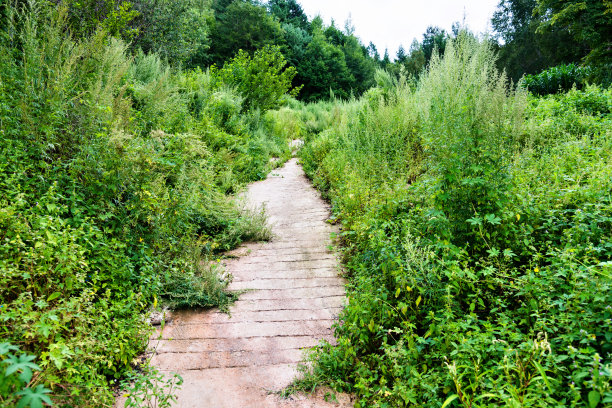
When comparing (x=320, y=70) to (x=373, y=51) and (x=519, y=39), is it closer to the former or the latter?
(x=519, y=39)

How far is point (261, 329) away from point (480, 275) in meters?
1.89

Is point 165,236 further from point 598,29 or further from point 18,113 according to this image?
point 598,29

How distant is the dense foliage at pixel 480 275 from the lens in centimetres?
194

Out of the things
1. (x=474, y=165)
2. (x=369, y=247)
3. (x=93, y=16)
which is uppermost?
(x=93, y=16)

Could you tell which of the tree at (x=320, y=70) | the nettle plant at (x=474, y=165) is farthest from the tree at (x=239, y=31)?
the nettle plant at (x=474, y=165)


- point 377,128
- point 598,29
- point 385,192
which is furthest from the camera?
point 598,29

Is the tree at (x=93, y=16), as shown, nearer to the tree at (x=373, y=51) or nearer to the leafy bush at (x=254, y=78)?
the leafy bush at (x=254, y=78)

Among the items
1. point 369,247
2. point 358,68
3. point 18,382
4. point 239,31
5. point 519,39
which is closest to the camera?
point 18,382

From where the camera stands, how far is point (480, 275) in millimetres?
2799

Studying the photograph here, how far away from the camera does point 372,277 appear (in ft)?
10.9

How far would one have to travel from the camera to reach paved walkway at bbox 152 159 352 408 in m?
2.54

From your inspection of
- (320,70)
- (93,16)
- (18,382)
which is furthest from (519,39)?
(18,382)

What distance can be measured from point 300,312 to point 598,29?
11.8 meters

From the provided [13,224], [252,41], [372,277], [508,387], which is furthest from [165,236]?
[252,41]
